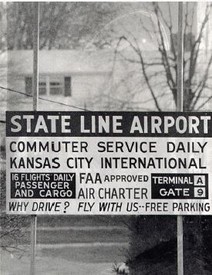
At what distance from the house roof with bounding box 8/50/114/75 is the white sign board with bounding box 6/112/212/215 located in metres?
0.38

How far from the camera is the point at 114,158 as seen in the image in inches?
240

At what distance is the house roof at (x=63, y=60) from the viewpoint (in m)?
6.08

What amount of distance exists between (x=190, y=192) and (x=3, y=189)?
1.61 m

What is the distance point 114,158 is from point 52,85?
0.81 meters

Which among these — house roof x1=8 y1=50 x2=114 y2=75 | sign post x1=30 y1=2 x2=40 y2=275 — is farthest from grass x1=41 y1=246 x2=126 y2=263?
house roof x1=8 y1=50 x2=114 y2=75

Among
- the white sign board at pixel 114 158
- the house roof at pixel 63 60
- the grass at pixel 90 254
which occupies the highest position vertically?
the house roof at pixel 63 60

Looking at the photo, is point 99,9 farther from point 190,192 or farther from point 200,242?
point 200,242

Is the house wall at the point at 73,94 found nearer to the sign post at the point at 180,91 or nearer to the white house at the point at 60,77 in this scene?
the white house at the point at 60,77

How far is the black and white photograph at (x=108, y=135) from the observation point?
19.9 ft

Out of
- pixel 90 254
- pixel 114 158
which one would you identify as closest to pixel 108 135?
pixel 114 158

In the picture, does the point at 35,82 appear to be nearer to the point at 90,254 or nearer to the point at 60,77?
the point at 60,77

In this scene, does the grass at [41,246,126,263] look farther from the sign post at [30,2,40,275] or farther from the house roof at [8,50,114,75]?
the house roof at [8,50,114,75]

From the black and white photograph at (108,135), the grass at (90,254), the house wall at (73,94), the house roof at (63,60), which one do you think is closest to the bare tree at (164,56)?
the black and white photograph at (108,135)

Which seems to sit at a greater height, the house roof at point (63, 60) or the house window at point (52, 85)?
the house roof at point (63, 60)
